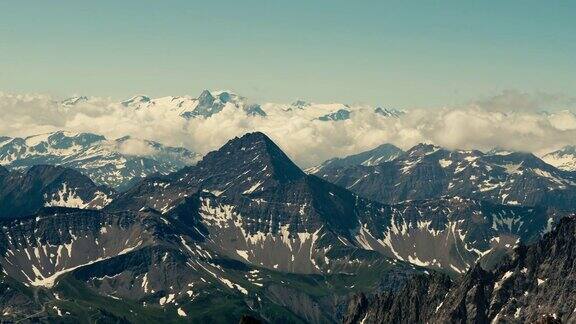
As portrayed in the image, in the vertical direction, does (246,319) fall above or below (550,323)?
above

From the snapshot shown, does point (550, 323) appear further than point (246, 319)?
Yes
